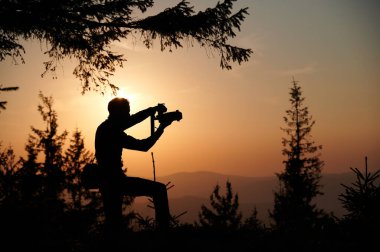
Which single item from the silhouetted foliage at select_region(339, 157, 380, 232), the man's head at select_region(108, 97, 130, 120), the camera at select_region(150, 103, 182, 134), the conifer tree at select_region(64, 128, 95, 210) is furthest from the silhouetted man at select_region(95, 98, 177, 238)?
the conifer tree at select_region(64, 128, 95, 210)

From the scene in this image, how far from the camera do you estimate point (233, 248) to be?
4.91 meters

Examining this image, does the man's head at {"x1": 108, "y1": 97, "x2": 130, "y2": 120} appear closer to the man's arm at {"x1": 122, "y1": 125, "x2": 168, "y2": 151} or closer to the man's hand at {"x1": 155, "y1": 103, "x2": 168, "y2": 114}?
the man's arm at {"x1": 122, "y1": 125, "x2": 168, "y2": 151}

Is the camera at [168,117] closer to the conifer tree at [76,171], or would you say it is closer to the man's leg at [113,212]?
the man's leg at [113,212]

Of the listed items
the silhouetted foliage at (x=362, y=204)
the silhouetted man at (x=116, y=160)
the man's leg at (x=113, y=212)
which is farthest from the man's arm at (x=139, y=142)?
the silhouetted foliage at (x=362, y=204)

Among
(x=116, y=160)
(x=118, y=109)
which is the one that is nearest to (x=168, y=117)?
(x=118, y=109)

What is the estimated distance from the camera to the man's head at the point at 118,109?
183 inches

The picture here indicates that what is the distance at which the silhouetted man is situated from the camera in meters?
4.58

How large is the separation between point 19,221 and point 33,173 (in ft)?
5.03

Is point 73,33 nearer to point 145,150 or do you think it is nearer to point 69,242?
point 145,150

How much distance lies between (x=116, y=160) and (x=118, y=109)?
0.67 meters

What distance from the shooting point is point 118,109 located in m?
4.66

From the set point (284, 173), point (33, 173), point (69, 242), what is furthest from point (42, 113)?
point (69, 242)

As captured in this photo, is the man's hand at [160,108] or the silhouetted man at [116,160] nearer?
the silhouetted man at [116,160]

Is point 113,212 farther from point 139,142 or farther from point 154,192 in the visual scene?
point 139,142
